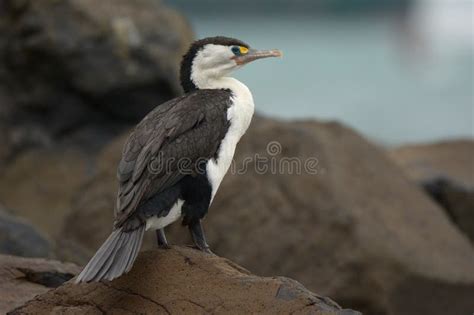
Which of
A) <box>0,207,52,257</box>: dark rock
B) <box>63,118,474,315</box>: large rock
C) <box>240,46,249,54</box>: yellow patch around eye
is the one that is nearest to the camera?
<box>240,46,249,54</box>: yellow patch around eye

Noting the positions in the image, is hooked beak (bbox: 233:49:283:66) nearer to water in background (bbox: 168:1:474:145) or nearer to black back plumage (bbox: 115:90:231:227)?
black back plumage (bbox: 115:90:231:227)

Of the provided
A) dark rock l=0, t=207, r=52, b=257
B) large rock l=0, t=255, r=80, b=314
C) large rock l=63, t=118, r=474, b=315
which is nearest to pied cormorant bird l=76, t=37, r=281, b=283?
large rock l=0, t=255, r=80, b=314

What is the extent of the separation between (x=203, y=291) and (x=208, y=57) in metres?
1.83

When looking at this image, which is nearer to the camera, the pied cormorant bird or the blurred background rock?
the pied cormorant bird

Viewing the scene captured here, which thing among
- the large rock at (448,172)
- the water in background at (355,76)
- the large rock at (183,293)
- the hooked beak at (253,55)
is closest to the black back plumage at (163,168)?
the large rock at (183,293)

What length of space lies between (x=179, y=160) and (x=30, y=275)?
1.30 metres

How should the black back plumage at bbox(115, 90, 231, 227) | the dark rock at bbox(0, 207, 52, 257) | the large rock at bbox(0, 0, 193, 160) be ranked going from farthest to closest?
1. the large rock at bbox(0, 0, 193, 160)
2. the dark rock at bbox(0, 207, 52, 257)
3. the black back plumage at bbox(115, 90, 231, 227)

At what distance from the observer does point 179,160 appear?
631 centimetres

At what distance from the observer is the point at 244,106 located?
6.81m

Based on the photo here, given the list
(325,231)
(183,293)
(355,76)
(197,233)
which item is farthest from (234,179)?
(355,76)

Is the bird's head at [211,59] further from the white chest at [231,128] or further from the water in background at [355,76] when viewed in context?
the water in background at [355,76]

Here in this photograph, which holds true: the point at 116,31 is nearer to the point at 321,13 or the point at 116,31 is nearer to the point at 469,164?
the point at 469,164

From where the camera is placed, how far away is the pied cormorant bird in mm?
6017

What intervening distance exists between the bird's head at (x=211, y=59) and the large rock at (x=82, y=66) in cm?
528
